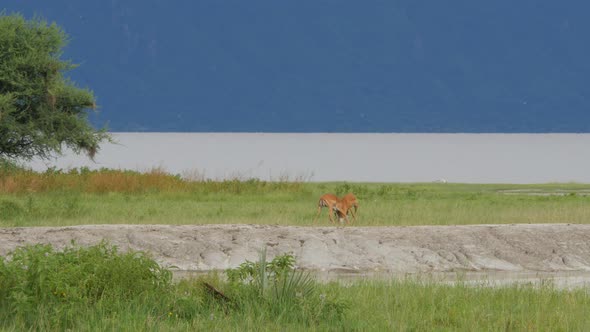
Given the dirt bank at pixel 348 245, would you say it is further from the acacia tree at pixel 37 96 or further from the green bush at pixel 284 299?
the acacia tree at pixel 37 96

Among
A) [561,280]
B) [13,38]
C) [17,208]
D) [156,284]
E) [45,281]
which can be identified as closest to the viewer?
[45,281]

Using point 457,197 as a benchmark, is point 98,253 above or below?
below

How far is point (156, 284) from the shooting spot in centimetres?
1234

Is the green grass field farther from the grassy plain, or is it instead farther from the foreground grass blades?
the grassy plain

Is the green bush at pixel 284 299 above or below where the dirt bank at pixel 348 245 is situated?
below

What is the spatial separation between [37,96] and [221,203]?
14401 millimetres

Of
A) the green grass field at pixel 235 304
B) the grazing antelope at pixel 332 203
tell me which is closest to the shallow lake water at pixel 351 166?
the grazing antelope at pixel 332 203

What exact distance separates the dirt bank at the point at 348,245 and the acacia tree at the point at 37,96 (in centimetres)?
1977

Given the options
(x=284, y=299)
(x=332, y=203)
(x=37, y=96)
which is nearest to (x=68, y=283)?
(x=284, y=299)

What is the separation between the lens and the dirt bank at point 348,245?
1906cm

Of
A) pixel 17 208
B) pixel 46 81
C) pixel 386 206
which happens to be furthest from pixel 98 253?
pixel 46 81

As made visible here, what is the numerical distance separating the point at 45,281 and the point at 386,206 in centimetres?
1733

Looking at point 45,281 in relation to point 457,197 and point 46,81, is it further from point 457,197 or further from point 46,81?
point 46,81

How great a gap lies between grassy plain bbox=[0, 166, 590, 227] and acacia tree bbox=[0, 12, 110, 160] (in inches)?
227
